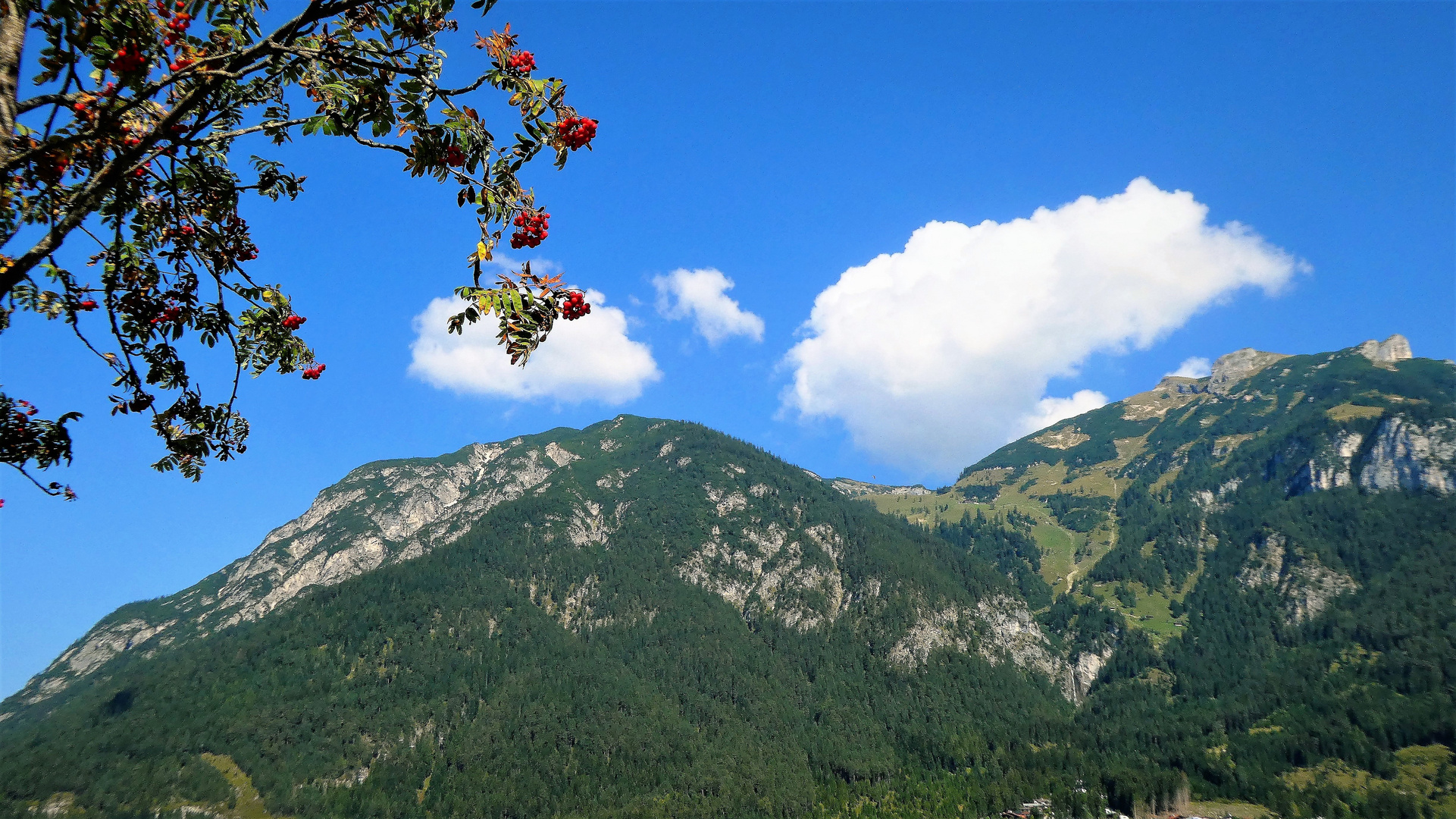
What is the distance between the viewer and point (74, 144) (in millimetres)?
5066

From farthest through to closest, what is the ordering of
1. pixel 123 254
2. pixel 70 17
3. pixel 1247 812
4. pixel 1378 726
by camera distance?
pixel 1378 726 < pixel 1247 812 < pixel 123 254 < pixel 70 17

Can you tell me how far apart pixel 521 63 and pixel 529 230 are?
1439mm

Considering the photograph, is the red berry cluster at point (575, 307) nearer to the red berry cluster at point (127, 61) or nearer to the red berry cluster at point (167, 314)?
the red berry cluster at point (127, 61)

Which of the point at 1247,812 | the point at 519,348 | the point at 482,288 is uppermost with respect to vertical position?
the point at 482,288

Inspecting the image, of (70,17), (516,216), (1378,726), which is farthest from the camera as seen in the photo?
(1378,726)

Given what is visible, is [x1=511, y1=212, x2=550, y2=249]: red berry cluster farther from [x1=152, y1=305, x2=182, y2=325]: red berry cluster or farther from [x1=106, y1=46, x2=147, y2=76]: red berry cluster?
[x1=152, y1=305, x2=182, y2=325]: red berry cluster

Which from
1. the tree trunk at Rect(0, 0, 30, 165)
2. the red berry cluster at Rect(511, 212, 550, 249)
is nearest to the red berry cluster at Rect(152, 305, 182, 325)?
the tree trunk at Rect(0, 0, 30, 165)

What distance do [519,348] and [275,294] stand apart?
14.8ft

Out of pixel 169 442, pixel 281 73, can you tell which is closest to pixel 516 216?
pixel 281 73

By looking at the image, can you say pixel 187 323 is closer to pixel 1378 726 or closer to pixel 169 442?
pixel 169 442

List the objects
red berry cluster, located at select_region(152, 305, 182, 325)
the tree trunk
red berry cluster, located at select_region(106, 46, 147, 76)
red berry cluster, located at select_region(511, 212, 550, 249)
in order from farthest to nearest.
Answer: red berry cluster, located at select_region(152, 305, 182, 325)
red berry cluster, located at select_region(511, 212, 550, 249)
red berry cluster, located at select_region(106, 46, 147, 76)
the tree trunk

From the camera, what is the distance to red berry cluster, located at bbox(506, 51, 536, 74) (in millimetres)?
5863

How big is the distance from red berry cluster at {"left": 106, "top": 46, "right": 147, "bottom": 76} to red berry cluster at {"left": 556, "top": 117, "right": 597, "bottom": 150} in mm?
3164

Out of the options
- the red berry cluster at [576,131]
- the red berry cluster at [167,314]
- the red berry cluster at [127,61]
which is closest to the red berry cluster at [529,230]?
the red berry cluster at [576,131]
